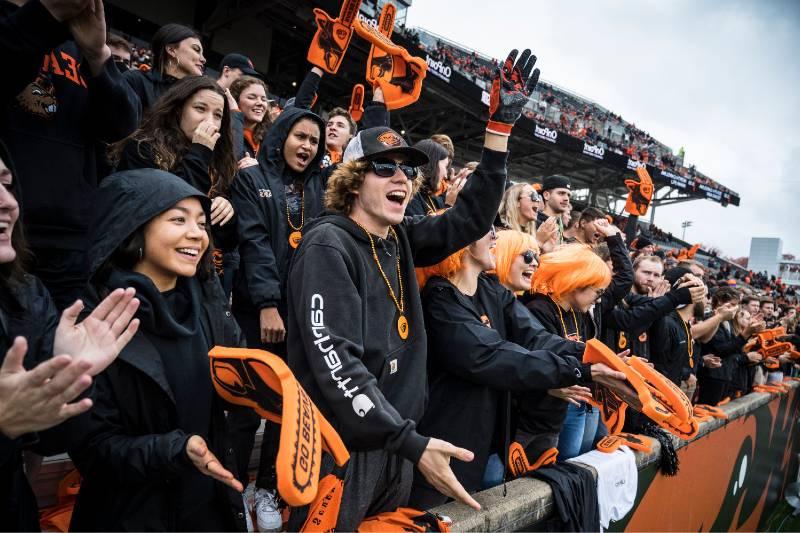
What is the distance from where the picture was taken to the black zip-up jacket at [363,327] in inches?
57.9

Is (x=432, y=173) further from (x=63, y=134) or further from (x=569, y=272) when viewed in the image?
(x=63, y=134)

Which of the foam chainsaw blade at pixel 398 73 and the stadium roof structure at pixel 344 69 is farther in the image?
the stadium roof structure at pixel 344 69

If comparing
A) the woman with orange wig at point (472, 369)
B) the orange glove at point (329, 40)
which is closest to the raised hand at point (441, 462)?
the woman with orange wig at point (472, 369)

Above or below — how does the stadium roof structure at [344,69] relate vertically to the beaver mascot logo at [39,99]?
above

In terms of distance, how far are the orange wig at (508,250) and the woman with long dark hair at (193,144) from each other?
58.2 inches

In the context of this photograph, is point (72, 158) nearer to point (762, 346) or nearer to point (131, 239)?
point (131, 239)

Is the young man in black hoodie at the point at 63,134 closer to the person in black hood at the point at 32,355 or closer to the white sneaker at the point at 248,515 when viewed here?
the person in black hood at the point at 32,355

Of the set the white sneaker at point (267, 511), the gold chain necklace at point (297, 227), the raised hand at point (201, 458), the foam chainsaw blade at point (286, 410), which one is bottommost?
the white sneaker at point (267, 511)

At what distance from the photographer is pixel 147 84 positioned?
3.06 meters

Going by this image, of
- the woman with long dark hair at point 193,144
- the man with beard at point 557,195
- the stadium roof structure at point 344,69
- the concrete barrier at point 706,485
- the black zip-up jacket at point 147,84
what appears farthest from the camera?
the stadium roof structure at point 344,69

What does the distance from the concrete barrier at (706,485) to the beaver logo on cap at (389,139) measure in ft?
4.62

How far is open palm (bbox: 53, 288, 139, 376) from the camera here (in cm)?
118

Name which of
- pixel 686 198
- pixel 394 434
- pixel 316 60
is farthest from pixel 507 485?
pixel 686 198

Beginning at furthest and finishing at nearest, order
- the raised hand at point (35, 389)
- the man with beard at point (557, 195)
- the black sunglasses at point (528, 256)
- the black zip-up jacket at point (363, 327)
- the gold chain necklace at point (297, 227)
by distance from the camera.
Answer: the man with beard at point (557, 195)
the gold chain necklace at point (297, 227)
the black sunglasses at point (528, 256)
the black zip-up jacket at point (363, 327)
the raised hand at point (35, 389)
